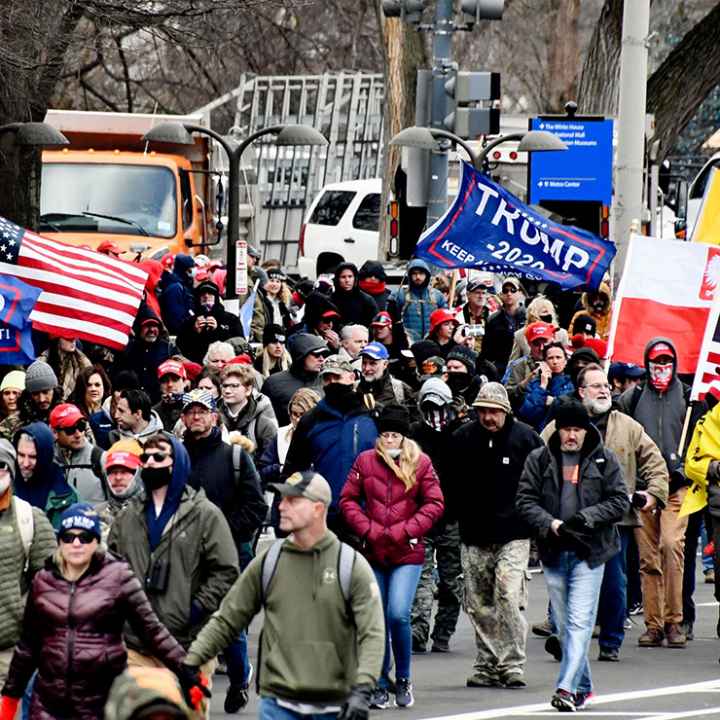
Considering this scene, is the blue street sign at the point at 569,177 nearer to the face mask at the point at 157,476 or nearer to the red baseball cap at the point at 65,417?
the red baseball cap at the point at 65,417

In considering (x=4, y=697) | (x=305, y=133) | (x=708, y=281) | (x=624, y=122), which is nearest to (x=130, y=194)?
(x=305, y=133)

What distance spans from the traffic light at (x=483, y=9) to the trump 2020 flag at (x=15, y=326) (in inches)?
272

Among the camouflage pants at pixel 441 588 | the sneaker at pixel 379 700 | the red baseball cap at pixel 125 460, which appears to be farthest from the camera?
the camouflage pants at pixel 441 588

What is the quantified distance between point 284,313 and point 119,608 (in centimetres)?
1472

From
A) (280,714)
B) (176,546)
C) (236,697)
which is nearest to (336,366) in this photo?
(236,697)

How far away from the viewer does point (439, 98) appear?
21.5m

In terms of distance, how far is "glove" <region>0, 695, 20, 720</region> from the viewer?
8.88m

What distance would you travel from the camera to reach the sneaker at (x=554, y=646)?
44.5ft

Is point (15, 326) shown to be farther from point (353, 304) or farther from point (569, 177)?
point (569, 177)

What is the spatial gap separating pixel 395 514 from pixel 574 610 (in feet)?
3.41

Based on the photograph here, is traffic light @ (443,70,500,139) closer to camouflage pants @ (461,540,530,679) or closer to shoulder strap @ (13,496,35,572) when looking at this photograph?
camouflage pants @ (461,540,530,679)

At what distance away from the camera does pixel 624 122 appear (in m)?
20.6

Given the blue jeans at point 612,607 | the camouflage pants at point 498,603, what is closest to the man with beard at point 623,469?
the blue jeans at point 612,607

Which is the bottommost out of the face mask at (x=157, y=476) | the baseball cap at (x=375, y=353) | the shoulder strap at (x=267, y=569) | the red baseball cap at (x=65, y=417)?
the shoulder strap at (x=267, y=569)
